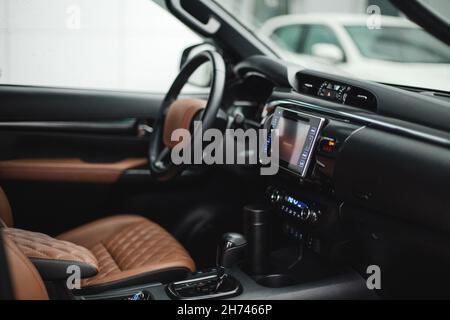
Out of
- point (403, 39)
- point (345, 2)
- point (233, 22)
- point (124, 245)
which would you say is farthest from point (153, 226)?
point (345, 2)

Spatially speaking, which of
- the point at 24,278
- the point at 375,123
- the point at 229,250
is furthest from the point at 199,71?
the point at 24,278

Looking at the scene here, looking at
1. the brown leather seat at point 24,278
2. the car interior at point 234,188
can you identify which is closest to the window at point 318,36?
the car interior at point 234,188

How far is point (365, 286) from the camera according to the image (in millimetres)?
1700

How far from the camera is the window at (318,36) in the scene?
5.04 m

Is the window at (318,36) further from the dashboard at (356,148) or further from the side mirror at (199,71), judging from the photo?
the dashboard at (356,148)

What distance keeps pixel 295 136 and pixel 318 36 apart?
378 cm

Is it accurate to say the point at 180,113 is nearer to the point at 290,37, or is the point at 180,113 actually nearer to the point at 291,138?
the point at 291,138

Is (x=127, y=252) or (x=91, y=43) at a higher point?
(x=91, y=43)

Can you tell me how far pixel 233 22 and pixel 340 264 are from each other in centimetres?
99

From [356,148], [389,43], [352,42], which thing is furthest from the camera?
[352,42]

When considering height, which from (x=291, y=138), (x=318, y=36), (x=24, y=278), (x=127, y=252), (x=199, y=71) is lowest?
(x=127, y=252)

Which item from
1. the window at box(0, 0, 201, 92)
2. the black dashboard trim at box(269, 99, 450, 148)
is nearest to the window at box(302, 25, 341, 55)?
the window at box(0, 0, 201, 92)

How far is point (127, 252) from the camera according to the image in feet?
6.12
